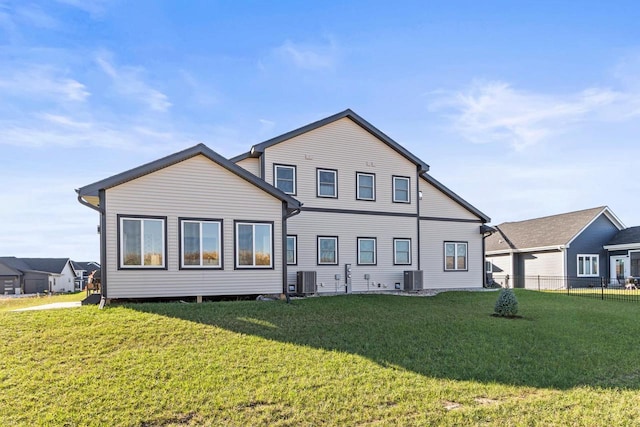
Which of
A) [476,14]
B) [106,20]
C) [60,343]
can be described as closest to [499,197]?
[476,14]

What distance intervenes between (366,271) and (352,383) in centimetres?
1226

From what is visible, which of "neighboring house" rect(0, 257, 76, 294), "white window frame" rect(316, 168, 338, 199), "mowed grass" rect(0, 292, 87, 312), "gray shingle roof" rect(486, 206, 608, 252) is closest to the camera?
"mowed grass" rect(0, 292, 87, 312)

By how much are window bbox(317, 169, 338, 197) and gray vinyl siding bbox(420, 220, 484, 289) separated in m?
4.93

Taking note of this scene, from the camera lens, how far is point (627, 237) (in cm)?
2817

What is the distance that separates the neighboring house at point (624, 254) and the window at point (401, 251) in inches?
651

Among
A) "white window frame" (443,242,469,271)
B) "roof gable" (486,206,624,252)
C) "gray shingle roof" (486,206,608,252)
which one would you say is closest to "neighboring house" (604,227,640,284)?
"roof gable" (486,206,624,252)

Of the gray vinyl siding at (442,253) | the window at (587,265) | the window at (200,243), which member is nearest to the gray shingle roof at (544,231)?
the window at (587,265)

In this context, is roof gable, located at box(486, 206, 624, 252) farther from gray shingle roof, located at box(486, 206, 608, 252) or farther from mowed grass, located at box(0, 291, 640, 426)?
mowed grass, located at box(0, 291, 640, 426)

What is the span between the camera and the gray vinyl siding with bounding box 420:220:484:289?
68.6 feet

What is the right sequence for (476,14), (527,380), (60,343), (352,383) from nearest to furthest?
(352,383) → (527,380) → (60,343) → (476,14)

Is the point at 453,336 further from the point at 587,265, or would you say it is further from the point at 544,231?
the point at 544,231

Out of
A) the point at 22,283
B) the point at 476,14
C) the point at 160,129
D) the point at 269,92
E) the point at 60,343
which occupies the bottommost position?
the point at 22,283

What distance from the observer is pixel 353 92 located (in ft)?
61.5

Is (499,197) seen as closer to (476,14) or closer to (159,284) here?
(476,14)
